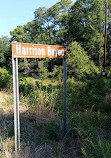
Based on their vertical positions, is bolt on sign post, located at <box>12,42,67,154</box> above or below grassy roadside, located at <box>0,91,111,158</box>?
above

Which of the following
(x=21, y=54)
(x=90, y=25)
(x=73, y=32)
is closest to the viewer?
(x=21, y=54)

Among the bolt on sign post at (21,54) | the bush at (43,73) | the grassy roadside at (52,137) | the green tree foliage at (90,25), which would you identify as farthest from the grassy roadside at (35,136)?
the green tree foliage at (90,25)

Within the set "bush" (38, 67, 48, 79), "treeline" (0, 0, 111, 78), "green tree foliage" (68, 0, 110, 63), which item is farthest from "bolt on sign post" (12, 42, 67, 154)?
"green tree foliage" (68, 0, 110, 63)

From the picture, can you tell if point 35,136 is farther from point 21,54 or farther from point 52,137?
point 21,54

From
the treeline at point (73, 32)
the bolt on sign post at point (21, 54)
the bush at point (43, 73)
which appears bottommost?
the bush at point (43, 73)

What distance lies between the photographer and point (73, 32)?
27.1 m

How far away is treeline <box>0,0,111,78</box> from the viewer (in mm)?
17700

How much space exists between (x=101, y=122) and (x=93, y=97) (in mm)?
1953

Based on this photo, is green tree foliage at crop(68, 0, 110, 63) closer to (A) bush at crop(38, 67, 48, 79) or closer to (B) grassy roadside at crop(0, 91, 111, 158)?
(A) bush at crop(38, 67, 48, 79)

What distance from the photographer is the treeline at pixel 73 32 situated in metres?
17.7

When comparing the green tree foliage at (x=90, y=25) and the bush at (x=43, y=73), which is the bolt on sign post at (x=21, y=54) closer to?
the bush at (x=43, y=73)

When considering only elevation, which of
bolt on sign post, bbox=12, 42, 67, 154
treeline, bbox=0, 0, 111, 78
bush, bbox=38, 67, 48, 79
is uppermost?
treeline, bbox=0, 0, 111, 78

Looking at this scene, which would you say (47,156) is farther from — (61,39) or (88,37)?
(61,39)

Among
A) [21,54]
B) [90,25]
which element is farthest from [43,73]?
[21,54]
